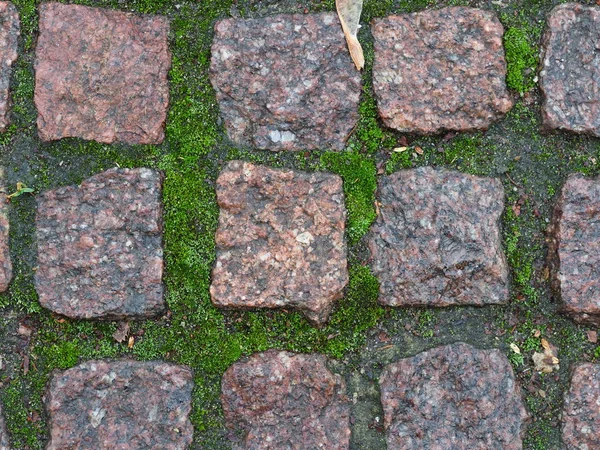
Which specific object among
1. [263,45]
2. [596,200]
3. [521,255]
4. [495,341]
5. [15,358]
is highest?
[263,45]

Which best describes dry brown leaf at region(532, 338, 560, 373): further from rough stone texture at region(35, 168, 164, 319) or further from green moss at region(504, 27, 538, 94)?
rough stone texture at region(35, 168, 164, 319)

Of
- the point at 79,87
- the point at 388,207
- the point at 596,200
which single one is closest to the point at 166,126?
the point at 79,87

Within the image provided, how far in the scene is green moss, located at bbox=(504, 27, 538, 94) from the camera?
2.21 meters

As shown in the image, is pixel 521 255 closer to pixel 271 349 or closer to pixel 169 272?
pixel 271 349

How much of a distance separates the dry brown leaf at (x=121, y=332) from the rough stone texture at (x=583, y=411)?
4.34ft

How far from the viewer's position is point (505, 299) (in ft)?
7.07

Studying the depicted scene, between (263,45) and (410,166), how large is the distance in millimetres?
578

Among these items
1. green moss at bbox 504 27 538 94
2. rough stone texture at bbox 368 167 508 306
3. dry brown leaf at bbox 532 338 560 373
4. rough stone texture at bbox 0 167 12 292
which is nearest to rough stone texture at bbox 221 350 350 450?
rough stone texture at bbox 368 167 508 306

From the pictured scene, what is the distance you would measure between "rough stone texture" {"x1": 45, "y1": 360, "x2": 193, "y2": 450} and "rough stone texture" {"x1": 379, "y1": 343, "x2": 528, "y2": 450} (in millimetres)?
613

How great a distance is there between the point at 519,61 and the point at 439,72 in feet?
0.83

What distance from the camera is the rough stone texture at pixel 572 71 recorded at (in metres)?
2.18

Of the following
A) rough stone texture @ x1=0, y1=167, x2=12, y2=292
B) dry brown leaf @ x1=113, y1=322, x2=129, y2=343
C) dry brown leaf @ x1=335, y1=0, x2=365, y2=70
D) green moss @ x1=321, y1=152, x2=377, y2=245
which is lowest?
dry brown leaf @ x1=113, y1=322, x2=129, y2=343

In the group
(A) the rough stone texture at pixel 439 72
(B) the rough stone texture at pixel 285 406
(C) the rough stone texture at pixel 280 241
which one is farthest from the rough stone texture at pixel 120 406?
(A) the rough stone texture at pixel 439 72

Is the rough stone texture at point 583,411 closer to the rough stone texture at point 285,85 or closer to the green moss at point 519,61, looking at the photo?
the green moss at point 519,61
